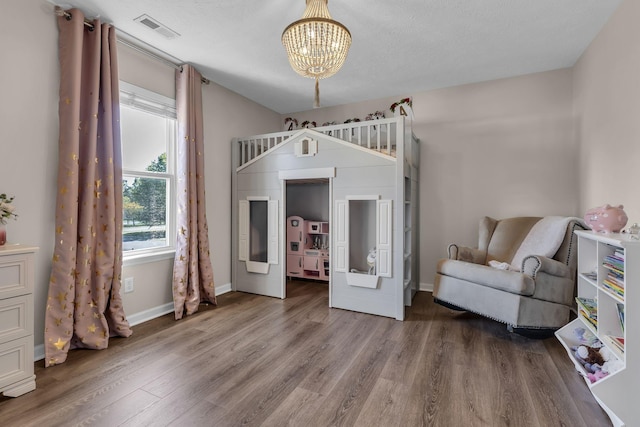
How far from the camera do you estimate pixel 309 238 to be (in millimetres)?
4340

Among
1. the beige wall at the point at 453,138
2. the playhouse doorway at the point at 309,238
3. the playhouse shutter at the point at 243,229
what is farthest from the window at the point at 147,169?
the playhouse doorway at the point at 309,238

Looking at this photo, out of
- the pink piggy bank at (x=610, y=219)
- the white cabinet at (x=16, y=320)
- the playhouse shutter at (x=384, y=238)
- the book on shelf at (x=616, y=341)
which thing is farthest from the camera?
the playhouse shutter at (x=384, y=238)

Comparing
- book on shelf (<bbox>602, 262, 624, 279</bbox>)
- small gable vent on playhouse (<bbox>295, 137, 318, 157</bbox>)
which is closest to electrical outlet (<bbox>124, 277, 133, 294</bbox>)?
small gable vent on playhouse (<bbox>295, 137, 318, 157</bbox>)

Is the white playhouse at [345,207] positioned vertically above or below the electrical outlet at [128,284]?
above

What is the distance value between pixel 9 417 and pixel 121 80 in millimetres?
2474

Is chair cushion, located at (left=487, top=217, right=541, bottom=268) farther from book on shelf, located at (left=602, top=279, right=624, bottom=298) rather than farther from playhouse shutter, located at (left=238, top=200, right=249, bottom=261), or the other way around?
playhouse shutter, located at (left=238, top=200, right=249, bottom=261)

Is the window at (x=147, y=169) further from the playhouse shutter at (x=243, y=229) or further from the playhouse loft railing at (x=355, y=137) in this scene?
the playhouse loft railing at (x=355, y=137)

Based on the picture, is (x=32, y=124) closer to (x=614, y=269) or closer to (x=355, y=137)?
(x=355, y=137)

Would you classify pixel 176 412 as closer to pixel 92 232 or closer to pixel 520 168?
pixel 92 232

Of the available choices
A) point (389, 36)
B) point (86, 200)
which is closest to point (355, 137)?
point (389, 36)

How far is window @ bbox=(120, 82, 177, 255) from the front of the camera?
108 inches

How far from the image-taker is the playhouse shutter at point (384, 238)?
290 cm

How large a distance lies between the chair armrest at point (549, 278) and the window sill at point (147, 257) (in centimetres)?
326

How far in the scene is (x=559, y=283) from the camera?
2379 mm
